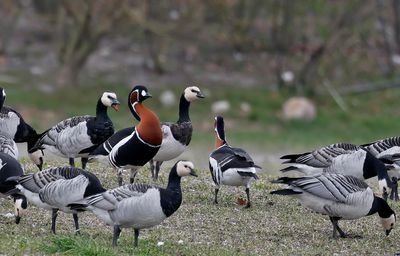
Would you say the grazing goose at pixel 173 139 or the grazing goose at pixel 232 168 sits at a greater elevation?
the grazing goose at pixel 173 139

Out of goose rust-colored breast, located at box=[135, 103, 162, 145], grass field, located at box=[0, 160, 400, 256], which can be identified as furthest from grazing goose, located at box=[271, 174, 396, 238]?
goose rust-colored breast, located at box=[135, 103, 162, 145]

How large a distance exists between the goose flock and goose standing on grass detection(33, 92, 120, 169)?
0.05 ft

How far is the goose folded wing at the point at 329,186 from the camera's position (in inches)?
476

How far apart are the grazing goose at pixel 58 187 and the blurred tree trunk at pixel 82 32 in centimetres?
1616

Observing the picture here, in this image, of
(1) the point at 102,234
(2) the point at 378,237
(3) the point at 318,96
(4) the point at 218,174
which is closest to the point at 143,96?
(4) the point at 218,174

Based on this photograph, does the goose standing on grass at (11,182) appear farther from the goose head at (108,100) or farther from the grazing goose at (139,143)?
the goose head at (108,100)

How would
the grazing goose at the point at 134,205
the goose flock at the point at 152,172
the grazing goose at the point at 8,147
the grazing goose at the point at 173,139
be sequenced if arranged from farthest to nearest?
1. the grazing goose at the point at 173,139
2. the grazing goose at the point at 8,147
3. the goose flock at the point at 152,172
4. the grazing goose at the point at 134,205

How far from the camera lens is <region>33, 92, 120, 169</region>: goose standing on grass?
47.6ft

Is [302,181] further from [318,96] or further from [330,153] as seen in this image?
[318,96]

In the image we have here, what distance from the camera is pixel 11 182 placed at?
11.7m

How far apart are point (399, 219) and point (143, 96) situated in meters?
4.04

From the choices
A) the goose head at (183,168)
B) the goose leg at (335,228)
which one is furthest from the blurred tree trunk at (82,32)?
the goose head at (183,168)

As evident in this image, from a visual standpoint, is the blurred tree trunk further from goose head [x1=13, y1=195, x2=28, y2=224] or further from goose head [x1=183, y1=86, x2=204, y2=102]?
goose head [x1=13, y1=195, x2=28, y2=224]

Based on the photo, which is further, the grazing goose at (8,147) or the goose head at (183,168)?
the grazing goose at (8,147)
